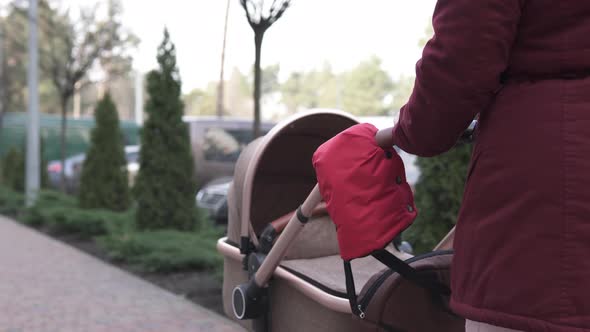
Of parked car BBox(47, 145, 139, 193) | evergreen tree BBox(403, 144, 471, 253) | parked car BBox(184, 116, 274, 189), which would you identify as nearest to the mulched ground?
evergreen tree BBox(403, 144, 471, 253)

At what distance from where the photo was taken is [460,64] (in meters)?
1.38

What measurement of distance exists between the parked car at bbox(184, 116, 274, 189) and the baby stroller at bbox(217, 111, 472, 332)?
11111mm

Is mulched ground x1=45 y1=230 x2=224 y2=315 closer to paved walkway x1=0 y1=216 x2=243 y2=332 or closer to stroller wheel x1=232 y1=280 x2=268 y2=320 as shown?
paved walkway x1=0 y1=216 x2=243 y2=332

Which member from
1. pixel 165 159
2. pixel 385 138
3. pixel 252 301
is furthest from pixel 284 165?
pixel 165 159

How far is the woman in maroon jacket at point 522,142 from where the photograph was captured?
136 cm

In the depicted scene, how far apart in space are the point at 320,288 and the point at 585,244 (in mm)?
1245

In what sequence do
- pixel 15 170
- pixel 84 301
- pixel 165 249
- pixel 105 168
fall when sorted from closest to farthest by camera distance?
1. pixel 84 301
2. pixel 165 249
3. pixel 105 168
4. pixel 15 170

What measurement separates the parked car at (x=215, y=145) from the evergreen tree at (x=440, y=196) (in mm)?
9994

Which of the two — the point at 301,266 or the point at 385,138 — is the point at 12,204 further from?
the point at 385,138

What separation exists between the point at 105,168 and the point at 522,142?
11163 mm

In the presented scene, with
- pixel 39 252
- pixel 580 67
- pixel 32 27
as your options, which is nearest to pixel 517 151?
pixel 580 67

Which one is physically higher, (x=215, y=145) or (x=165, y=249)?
(x=215, y=145)

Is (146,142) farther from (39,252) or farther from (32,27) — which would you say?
(32,27)

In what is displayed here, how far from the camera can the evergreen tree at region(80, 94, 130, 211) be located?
1174cm
